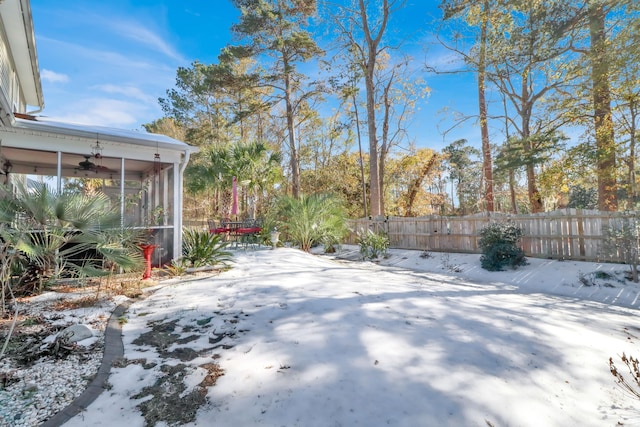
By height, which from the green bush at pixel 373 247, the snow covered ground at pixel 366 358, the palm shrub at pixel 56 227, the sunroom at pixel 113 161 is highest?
the sunroom at pixel 113 161

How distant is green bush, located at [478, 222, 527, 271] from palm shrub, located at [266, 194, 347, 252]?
463 centimetres

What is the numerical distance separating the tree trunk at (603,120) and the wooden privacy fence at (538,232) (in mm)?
2784

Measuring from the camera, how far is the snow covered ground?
1.80 metres

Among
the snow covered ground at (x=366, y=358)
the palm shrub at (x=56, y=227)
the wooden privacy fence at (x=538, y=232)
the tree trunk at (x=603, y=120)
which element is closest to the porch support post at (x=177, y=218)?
the snow covered ground at (x=366, y=358)

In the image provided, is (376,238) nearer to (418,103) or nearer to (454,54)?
(454,54)

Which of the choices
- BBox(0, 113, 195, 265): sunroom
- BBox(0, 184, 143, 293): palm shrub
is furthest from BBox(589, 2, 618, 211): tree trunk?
BBox(0, 184, 143, 293): palm shrub

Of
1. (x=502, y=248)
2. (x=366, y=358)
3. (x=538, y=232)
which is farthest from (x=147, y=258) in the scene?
(x=538, y=232)

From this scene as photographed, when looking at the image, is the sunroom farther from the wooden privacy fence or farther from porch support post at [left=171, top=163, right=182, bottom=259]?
the wooden privacy fence

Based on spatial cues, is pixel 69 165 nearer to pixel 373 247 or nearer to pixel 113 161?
pixel 113 161

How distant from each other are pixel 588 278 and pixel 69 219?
8316 mm

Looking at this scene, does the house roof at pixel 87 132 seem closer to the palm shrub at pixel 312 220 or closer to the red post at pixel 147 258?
the red post at pixel 147 258

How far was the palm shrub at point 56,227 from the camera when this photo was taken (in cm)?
348

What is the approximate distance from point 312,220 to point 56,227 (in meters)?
7.07

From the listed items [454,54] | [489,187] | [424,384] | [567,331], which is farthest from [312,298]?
[454,54]
